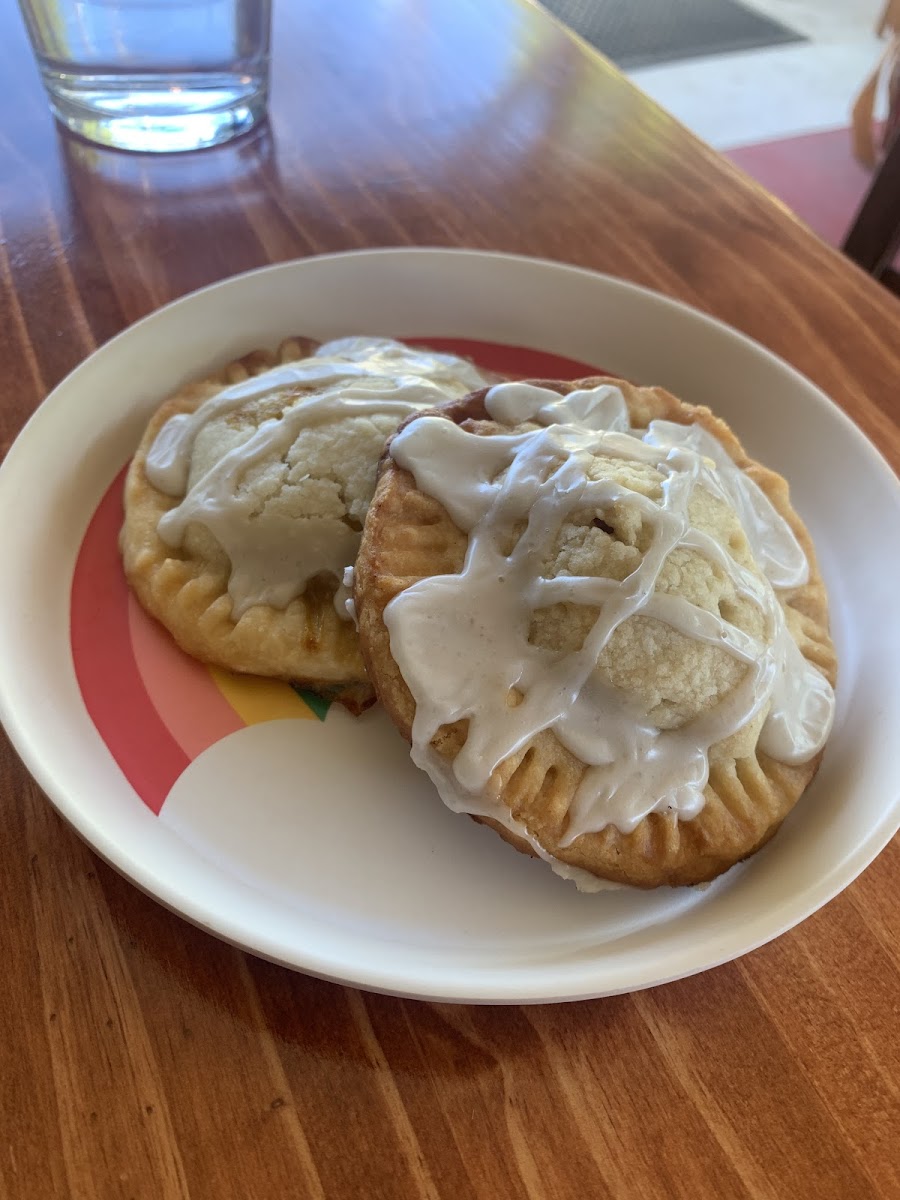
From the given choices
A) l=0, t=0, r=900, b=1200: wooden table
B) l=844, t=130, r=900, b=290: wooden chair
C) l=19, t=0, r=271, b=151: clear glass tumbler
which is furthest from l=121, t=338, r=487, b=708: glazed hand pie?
l=844, t=130, r=900, b=290: wooden chair

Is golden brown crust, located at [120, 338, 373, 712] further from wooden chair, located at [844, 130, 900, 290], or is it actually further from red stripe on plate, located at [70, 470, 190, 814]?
wooden chair, located at [844, 130, 900, 290]

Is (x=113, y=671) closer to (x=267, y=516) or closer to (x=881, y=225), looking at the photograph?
(x=267, y=516)

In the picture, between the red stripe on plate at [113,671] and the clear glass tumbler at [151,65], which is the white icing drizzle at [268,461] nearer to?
the red stripe on plate at [113,671]

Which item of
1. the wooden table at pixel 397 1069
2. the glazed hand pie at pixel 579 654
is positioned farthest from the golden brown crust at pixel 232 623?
the wooden table at pixel 397 1069

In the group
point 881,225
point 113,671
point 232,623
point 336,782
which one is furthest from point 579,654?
point 881,225

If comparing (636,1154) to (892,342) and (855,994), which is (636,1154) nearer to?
(855,994)
